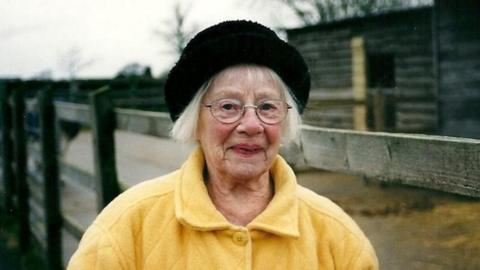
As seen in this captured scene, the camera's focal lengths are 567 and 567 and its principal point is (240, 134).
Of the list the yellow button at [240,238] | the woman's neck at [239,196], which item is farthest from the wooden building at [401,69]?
the yellow button at [240,238]

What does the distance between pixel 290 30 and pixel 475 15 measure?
6.32 m

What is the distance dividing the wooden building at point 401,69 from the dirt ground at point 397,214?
126 centimetres

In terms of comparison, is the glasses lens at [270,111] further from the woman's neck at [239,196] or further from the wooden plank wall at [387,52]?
the wooden plank wall at [387,52]

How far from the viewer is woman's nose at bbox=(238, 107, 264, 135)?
5.91ft

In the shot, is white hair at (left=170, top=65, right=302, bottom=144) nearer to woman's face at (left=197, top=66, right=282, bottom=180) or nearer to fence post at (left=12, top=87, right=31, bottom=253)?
woman's face at (left=197, top=66, right=282, bottom=180)

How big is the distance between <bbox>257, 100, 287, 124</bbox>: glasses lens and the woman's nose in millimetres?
25

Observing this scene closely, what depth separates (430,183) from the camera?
1.76 m

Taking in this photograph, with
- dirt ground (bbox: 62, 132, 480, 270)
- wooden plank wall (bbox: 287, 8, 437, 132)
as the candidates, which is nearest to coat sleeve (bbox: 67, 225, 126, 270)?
dirt ground (bbox: 62, 132, 480, 270)

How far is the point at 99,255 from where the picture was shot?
1684 millimetres

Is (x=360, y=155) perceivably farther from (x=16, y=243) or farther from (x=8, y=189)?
(x=8, y=189)

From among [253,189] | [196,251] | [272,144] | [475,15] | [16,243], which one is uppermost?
[475,15]

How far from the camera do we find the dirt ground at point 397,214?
4558 mm

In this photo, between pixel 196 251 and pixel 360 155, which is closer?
pixel 196 251

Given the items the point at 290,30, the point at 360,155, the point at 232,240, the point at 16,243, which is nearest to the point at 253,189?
the point at 232,240
